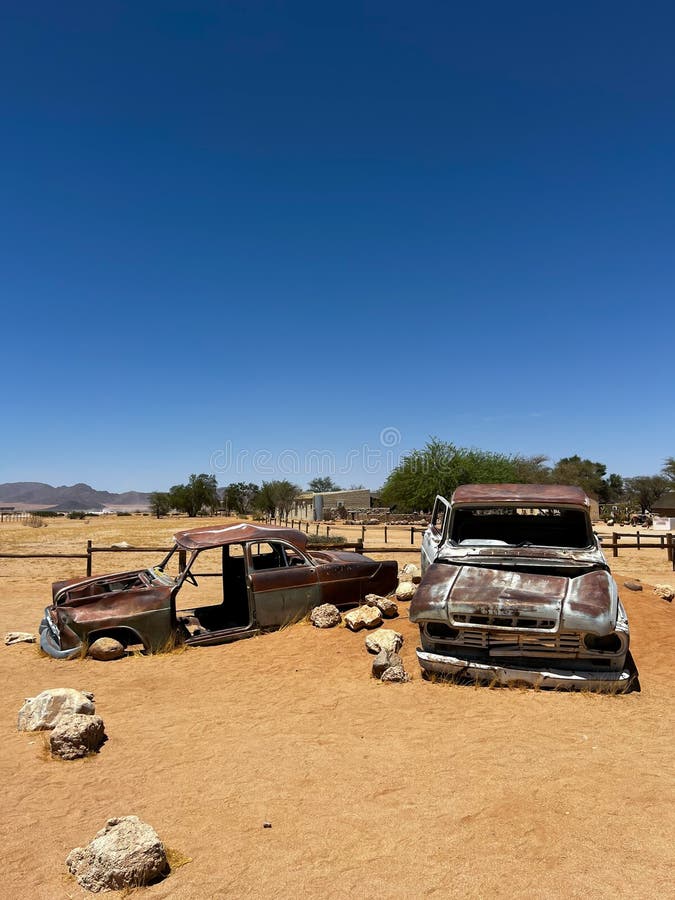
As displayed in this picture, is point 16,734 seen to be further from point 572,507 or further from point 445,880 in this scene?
point 572,507

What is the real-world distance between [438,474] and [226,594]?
34.4m

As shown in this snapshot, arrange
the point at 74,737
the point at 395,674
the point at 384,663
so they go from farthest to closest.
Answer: the point at 384,663
the point at 395,674
the point at 74,737

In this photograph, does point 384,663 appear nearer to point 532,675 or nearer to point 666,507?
point 532,675

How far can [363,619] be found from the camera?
334 inches

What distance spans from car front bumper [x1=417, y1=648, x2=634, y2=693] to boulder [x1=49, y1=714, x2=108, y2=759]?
3.10m

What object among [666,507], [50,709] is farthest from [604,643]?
[666,507]

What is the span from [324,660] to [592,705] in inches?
120

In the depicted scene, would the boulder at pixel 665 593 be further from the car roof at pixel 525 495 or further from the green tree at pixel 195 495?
the green tree at pixel 195 495

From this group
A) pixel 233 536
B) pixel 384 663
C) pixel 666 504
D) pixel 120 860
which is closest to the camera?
pixel 120 860

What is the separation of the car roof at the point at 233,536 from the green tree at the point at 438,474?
3373 cm

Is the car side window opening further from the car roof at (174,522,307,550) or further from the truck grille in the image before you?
the truck grille

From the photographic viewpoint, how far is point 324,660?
7.55 metres

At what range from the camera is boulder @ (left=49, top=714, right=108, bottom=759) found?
4.90 metres

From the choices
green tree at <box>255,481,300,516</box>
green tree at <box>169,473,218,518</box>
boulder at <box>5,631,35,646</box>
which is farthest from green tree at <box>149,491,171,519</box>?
boulder at <box>5,631,35,646</box>
